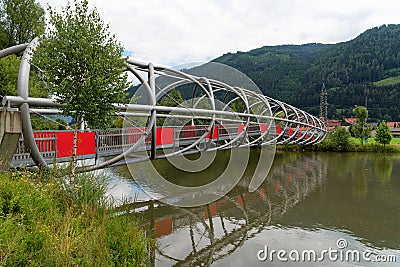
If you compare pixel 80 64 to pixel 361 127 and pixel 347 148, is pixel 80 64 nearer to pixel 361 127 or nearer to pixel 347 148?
pixel 347 148

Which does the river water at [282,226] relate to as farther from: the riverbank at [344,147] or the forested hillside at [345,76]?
the forested hillside at [345,76]

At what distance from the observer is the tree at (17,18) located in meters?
20.6

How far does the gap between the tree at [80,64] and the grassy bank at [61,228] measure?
2.01 feet

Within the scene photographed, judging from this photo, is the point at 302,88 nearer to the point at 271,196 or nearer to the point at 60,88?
the point at 271,196

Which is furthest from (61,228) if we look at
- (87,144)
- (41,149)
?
(87,144)

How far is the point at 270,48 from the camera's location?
472 feet

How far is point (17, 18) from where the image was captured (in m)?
20.6

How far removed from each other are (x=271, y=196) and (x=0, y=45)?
17391mm

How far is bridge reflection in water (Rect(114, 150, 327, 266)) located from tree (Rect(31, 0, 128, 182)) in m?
2.77

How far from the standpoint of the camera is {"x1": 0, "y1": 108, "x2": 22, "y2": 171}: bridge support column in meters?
6.52

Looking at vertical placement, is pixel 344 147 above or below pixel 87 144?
below

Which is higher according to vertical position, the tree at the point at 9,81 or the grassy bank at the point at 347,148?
the tree at the point at 9,81

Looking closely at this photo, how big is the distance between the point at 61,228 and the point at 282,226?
634 cm

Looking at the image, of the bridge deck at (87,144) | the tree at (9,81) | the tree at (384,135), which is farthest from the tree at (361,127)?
the tree at (9,81)
